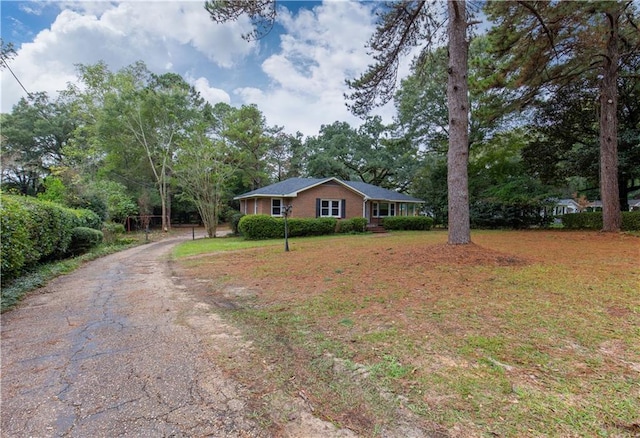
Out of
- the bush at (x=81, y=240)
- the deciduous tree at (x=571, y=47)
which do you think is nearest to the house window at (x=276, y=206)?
the bush at (x=81, y=240)

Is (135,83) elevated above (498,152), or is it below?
above

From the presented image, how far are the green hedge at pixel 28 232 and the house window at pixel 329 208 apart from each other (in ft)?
43.4

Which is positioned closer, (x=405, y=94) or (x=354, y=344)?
(x=354, y=344)

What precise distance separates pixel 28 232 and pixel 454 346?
7897 mm

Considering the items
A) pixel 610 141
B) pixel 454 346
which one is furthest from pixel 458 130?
pixel 610 141

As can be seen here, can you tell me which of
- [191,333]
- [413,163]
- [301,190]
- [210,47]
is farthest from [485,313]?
[413,163]

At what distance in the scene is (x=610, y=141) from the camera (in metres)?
12.1

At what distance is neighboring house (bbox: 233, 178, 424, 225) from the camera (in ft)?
63.3

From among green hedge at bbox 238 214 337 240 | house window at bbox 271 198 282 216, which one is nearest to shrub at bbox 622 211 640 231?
green hedge at bbox 238 214 337 240

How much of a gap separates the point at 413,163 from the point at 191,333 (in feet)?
88.3

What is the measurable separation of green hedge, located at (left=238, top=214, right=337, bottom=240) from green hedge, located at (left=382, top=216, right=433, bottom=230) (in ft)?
18.3

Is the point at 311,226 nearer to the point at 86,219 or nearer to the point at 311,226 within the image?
the point at 311,226

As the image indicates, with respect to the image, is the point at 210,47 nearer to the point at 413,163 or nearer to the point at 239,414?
the point at 239,414

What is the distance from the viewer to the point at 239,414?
1.92 m
